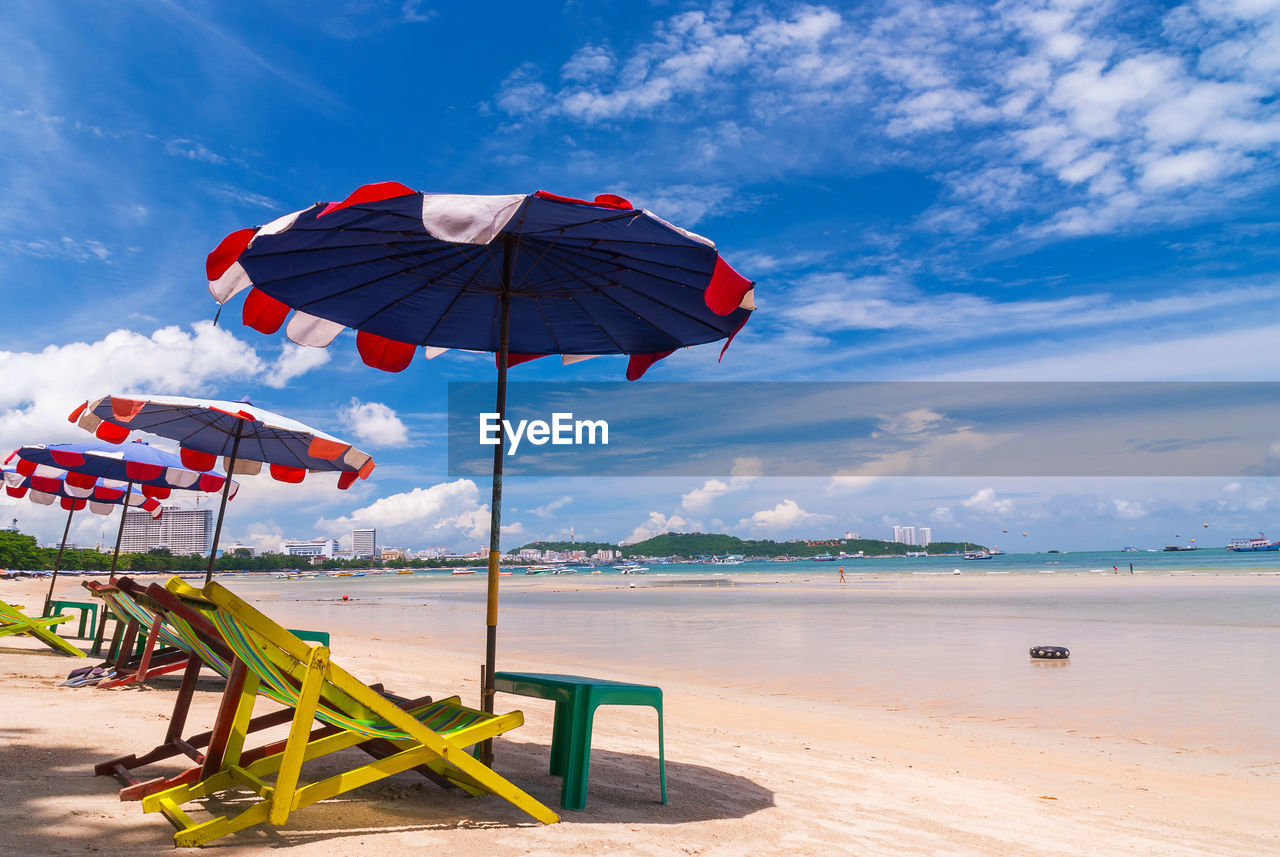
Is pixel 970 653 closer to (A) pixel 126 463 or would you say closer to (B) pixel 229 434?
(B) pixel 229 434

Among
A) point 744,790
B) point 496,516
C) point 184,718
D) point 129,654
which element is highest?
point 496,516

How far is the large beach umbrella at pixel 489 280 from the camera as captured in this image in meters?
3.06

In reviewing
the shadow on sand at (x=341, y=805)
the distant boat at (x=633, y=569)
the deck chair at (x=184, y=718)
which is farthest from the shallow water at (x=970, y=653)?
the distant boat at (x=633, y=569)

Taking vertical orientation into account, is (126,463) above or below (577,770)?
above

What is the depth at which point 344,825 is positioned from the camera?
10.1ft

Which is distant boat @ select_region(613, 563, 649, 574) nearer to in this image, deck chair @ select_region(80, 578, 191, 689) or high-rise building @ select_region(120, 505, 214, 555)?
high-rise building @ select_region(120, 505, 214, 555)

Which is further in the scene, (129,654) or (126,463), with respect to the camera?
(126,463)

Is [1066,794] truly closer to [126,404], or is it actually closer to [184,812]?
[184,812]

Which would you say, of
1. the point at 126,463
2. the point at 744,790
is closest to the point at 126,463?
the point at 126,463

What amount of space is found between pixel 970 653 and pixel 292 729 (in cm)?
1239

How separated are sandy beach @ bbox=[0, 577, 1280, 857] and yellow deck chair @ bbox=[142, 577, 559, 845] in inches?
5.1

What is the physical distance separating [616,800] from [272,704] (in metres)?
3.66

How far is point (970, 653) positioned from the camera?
12.7m

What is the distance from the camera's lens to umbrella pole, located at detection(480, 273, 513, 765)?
3812 mm
